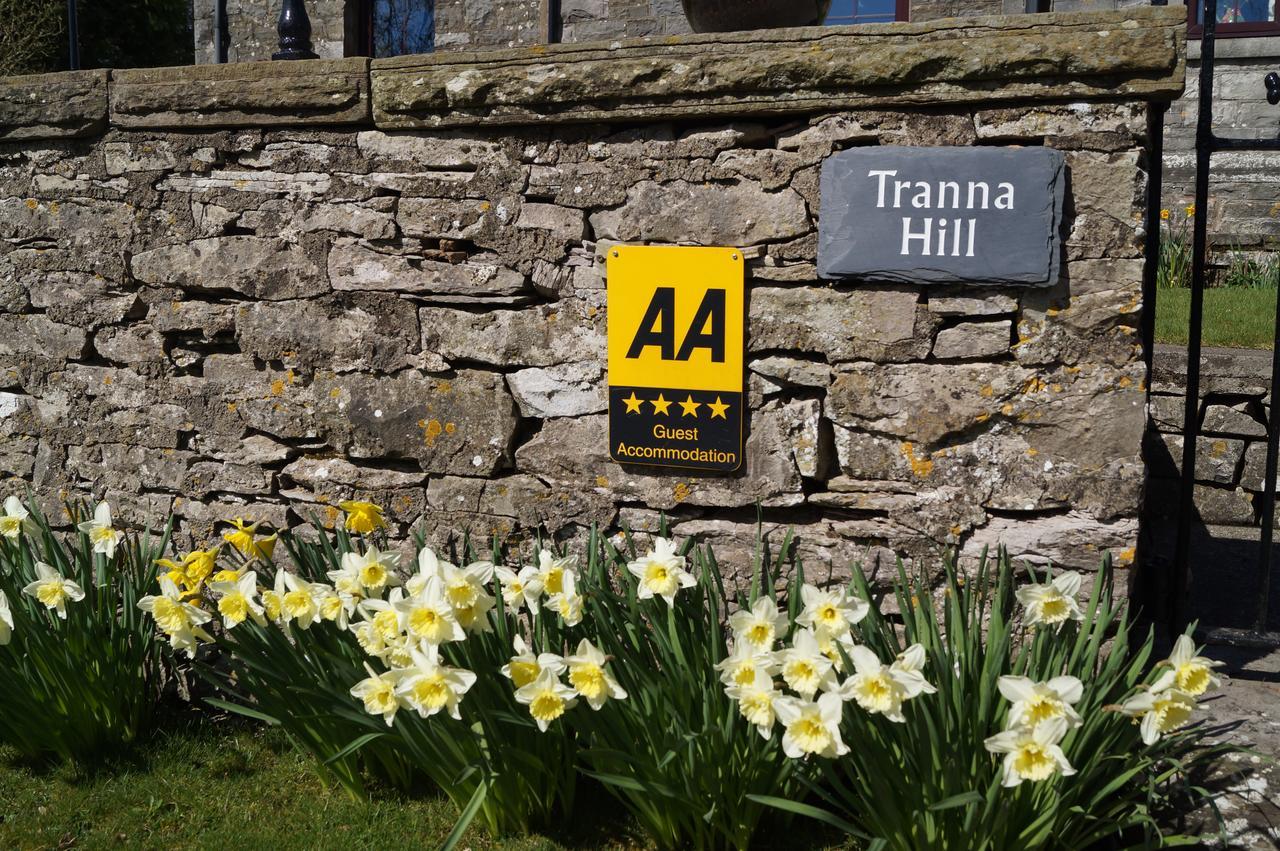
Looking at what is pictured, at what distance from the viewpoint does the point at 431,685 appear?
2.49 meters

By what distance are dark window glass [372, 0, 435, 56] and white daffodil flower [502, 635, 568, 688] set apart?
26.9 feet

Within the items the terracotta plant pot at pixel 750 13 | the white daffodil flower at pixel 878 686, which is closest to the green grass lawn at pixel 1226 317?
the terracotta plant pot at pixel 750 13

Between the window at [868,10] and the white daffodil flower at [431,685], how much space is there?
23.7ft

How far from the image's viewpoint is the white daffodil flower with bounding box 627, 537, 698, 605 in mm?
2656

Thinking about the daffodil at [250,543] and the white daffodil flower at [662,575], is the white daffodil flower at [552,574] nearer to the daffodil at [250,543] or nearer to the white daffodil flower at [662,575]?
the white daffodil flower at [662,575]

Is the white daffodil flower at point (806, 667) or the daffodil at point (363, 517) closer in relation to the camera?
the white daffodil flower at point (806, 667)

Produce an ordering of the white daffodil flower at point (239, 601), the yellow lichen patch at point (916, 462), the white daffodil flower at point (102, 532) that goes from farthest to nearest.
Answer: the white daffodil flower at point (102, 532) → the yellow lichen patch at point (916, 462) → the white daffodil flower at point (239, 601)

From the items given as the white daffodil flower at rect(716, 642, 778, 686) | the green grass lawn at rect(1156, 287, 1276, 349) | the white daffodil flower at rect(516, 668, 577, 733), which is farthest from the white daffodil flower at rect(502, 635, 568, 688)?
the green grass lawn at rect(1156, 287, 1276, 349)

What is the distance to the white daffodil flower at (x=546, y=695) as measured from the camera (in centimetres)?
250

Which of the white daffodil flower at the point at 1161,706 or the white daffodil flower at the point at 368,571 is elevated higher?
the white daffodil flower at the point at 368,571

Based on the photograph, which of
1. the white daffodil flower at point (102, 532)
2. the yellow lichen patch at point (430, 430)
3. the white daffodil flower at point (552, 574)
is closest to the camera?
the white daffodil flower at point (552, 574)

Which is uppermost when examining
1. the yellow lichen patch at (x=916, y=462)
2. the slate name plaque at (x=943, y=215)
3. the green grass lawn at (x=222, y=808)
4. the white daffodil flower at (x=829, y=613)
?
the slate name plaque at (x=943, y=215)

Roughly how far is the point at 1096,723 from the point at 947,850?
1.37 ft

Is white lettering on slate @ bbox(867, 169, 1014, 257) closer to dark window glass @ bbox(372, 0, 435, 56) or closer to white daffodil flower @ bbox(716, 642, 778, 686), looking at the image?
white daffodil flower @ bbox(716, 642, 778, 686)
